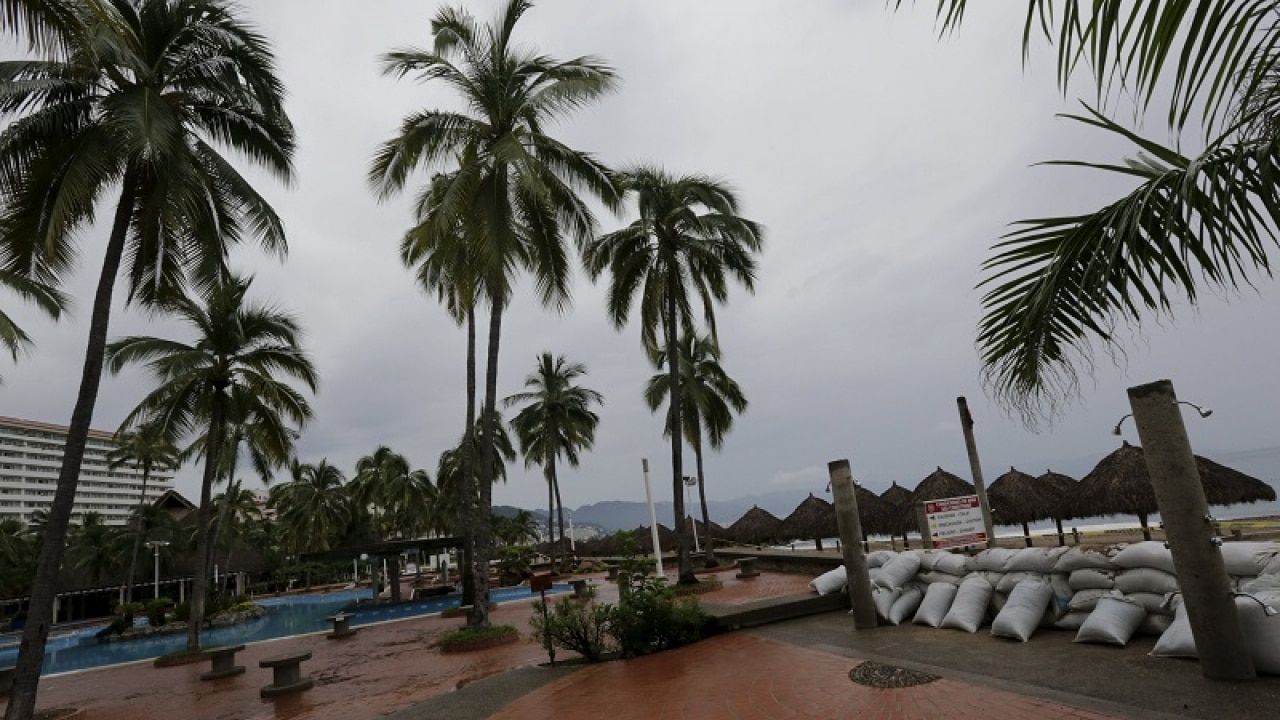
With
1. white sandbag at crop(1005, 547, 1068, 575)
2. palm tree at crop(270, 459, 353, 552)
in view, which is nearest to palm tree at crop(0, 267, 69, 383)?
white sandbag at crop(1005, 547, 1068, 575)

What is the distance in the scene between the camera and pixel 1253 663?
4.93m

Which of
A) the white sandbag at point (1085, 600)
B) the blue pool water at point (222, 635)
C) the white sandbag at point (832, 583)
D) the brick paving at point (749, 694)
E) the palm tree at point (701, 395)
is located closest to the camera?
the brick paving at point (749, 694)

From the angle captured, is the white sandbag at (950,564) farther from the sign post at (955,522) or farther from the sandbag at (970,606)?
the sign post at (955,522)

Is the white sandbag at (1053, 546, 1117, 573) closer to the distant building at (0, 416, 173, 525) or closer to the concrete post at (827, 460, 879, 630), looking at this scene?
the concrete post at (827, 460, 879, 630)

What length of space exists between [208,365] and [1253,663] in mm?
20299

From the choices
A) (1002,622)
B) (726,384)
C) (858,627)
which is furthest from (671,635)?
(726,384)

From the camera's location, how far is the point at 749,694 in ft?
20.6

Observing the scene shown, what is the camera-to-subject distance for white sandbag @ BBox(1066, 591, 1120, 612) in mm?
6859

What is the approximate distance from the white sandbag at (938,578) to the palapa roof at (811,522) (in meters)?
17.9

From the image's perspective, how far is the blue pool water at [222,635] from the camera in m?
21.3

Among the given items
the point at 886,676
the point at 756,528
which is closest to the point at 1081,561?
the point at 886,676

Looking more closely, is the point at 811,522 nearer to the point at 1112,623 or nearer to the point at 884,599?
the point at 884,599

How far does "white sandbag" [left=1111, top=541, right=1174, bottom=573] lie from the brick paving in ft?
8.62

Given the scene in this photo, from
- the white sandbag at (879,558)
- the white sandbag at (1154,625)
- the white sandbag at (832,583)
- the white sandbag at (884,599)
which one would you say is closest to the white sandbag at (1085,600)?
the white sandbag at (1154,625)
